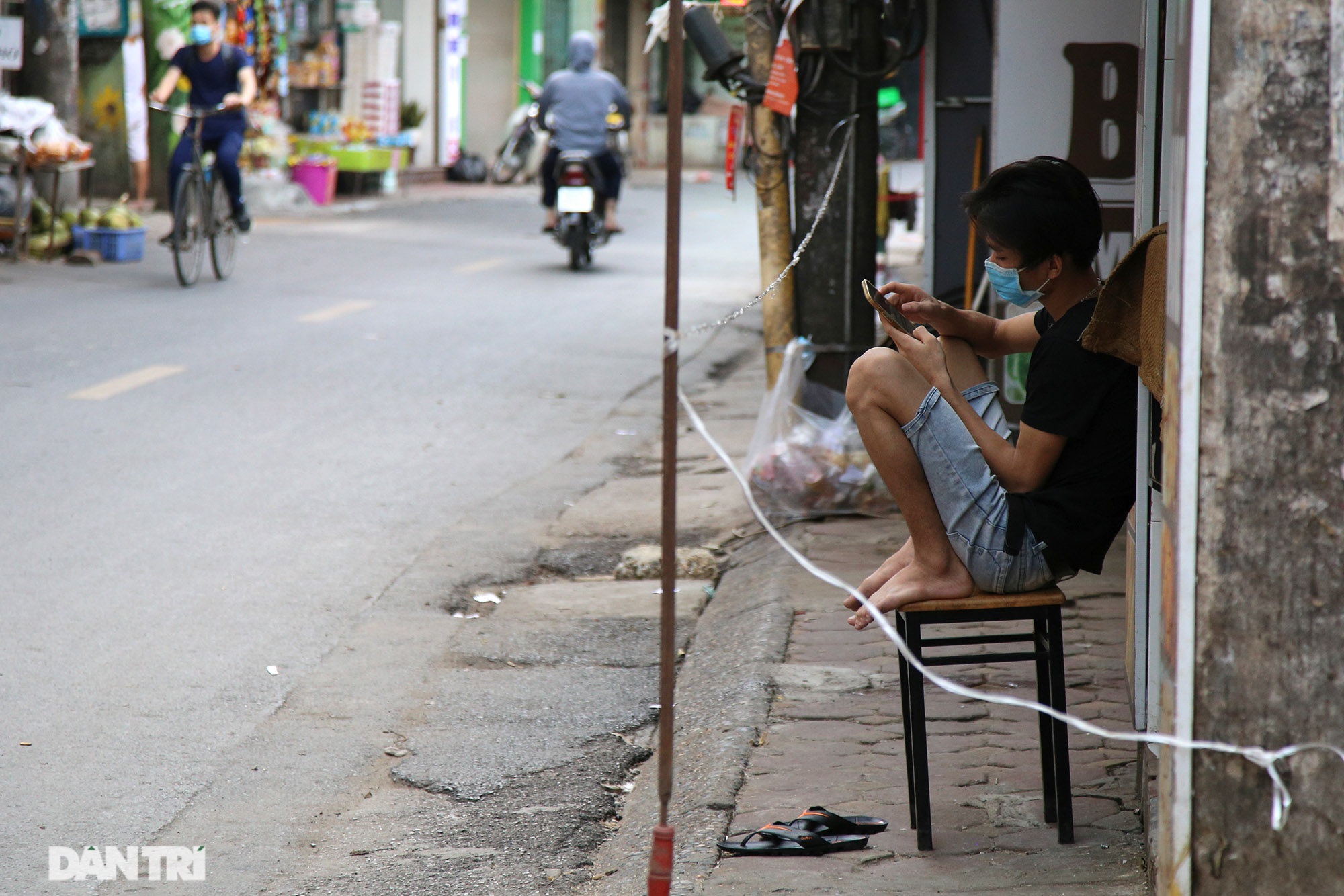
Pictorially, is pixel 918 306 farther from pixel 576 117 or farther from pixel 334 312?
pixel 576 117

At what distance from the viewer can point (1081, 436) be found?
275 centimetres

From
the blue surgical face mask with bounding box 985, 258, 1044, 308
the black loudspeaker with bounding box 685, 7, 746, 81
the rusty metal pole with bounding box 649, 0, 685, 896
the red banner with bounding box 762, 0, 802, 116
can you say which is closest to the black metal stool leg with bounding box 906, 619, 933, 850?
the rusty metal pole with bounding box 649, 0, 685, 896

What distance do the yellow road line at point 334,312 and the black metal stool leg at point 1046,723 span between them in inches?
296

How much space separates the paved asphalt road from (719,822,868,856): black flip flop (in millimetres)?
1234

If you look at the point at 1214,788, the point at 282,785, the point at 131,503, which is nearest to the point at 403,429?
the point at 131,503

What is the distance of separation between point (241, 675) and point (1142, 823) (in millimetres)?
2367

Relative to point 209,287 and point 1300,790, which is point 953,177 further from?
point 209,287

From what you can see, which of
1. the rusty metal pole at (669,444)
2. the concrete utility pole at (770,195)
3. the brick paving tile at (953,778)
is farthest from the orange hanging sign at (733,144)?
the rusty metal pole at (669,444)

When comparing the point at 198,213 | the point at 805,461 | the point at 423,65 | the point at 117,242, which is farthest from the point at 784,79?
the point at 423,65

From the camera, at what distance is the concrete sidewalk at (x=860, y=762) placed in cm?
269

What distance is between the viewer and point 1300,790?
83.3 inches

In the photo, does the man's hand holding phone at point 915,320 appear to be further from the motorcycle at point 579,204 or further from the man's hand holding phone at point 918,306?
the motorcycle at point 579,204

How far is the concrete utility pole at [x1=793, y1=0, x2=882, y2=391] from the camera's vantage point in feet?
17.4

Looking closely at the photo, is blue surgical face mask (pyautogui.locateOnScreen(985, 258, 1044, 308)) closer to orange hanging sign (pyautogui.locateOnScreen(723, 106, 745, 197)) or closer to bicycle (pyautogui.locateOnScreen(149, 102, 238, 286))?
orange hanging sign (pyautogui.locateOnScreen(723, 106, 745, 197))
